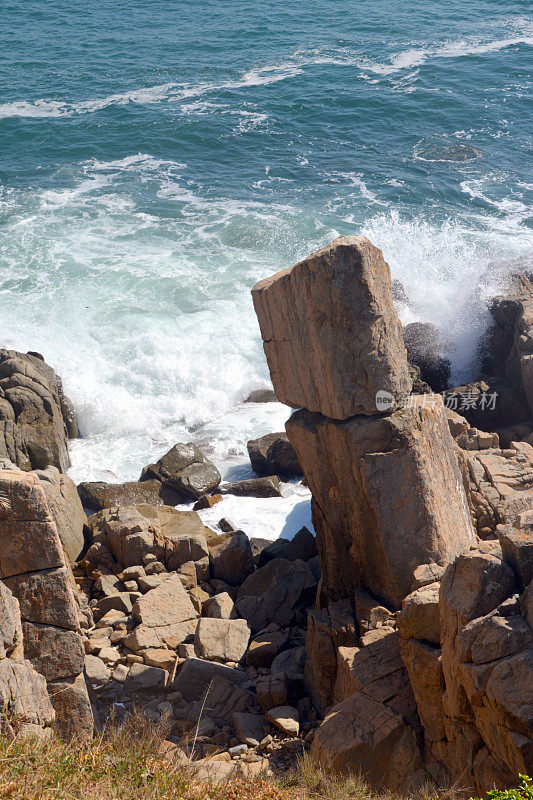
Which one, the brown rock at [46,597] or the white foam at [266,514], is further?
the white foam at [266,514]

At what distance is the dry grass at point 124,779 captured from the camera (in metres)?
3.90

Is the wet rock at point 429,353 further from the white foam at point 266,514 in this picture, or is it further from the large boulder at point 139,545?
the large boulder at point 139,545

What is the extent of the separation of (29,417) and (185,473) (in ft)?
9.03

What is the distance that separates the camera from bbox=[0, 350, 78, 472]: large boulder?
11.1m

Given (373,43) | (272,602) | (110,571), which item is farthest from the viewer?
(373,43)

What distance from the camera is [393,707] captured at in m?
5.36

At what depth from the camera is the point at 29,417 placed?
1158 cm

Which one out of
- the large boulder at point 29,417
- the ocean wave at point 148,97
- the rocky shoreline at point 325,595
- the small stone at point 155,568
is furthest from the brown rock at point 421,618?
the ocean wave at point 148,97

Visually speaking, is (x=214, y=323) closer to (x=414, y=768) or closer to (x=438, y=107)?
(x=414, y=768)

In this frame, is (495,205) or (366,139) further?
(366,139)

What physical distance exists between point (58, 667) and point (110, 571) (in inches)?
125

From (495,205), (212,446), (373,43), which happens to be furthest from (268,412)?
(373,43)

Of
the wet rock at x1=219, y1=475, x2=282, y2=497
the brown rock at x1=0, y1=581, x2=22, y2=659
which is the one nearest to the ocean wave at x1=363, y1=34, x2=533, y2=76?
the wet rock at x1=219, y1=475, x2=282, y2=497

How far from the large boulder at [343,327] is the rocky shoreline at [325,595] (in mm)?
20
